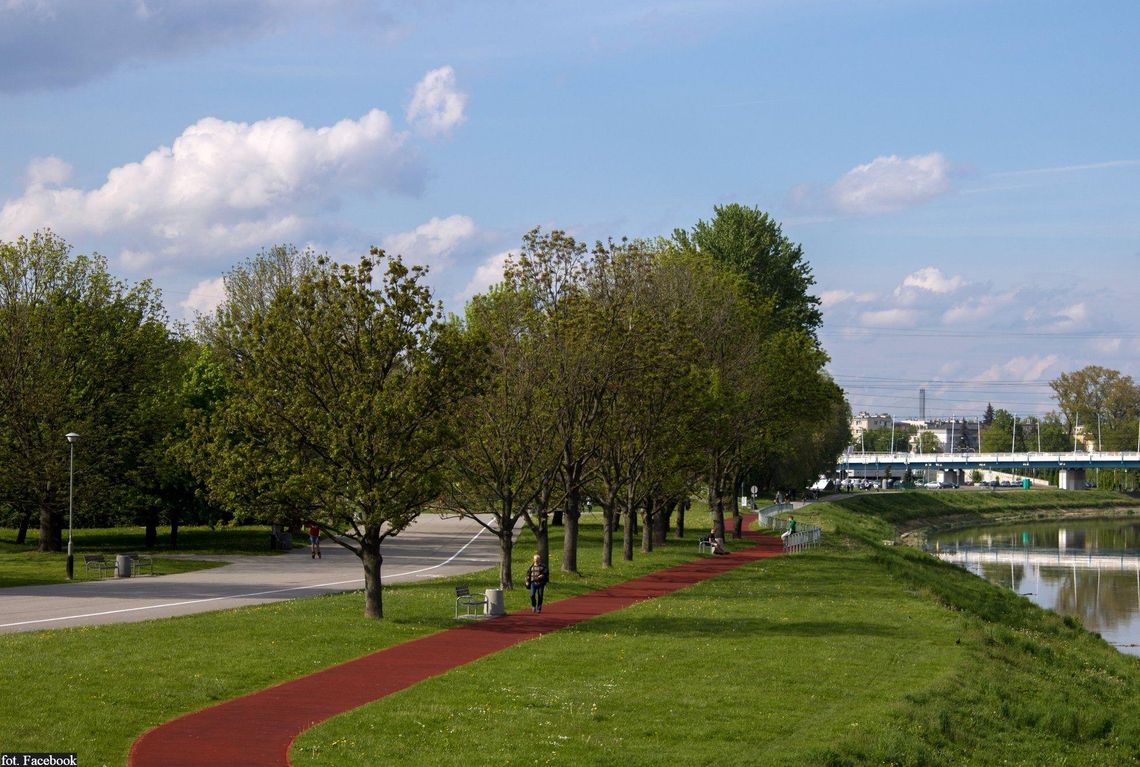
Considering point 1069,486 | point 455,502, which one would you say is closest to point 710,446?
point 455,502

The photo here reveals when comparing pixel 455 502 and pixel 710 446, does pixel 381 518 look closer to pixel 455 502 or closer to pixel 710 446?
pixel 455 502

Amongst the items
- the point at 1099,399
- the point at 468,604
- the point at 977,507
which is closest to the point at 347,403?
the point at 468,604

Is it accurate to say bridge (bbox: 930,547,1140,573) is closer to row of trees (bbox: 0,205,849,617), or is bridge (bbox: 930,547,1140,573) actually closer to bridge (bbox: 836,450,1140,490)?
row of trees (bbox: 0,205,849,617)

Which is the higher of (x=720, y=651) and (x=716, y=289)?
(x=716, y=289)

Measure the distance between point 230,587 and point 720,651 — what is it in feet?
71.3

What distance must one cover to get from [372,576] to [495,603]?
10.9ft

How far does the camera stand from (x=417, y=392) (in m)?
31.1

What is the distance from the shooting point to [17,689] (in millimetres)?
21016

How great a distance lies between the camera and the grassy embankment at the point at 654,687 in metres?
18.6

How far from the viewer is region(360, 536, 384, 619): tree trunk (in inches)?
1246

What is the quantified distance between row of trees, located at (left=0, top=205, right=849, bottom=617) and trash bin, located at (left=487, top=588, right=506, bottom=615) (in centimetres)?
288

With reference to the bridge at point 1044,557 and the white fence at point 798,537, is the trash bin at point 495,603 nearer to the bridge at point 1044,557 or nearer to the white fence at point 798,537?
the white fence at point 798,537

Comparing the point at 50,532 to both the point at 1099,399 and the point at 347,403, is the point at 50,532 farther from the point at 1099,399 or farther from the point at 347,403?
the point at 1099,399

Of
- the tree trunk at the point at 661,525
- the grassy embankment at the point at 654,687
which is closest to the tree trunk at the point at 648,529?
the tree trunk at the point at 661,525
